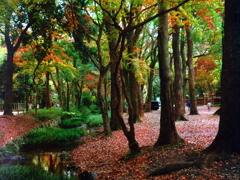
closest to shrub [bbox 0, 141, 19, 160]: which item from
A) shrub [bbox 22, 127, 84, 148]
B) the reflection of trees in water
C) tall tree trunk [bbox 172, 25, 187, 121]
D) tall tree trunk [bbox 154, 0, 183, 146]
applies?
the reflection of trees in water

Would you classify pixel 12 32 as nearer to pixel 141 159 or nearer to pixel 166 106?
pixel 166 106

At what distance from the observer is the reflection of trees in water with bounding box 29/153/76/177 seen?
7.52 meters

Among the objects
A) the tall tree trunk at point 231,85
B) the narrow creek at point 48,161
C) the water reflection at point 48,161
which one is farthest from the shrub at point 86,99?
the tall tree trunk at point 231,85

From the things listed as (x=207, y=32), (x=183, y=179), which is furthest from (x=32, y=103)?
(x=183, y=179)

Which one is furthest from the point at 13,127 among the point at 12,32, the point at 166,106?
the point at 166,106

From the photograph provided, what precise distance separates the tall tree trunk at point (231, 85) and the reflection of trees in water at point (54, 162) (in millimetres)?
4737

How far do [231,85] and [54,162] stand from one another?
23.2 feet

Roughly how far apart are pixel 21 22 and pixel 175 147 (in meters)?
12.7

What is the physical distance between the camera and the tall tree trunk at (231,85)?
4.86m

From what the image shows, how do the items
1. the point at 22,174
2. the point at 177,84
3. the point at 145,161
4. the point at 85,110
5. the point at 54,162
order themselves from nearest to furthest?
the point at 22,174, the point at 145,161, the point at 54,162, the point at 177,84, the point at 85,110

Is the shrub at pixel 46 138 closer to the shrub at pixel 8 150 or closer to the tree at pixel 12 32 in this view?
the shrub at pixel 8 150

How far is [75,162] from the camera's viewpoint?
8602mm

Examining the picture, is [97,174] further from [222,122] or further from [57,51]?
[57,51]

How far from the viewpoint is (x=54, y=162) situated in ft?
28.8
